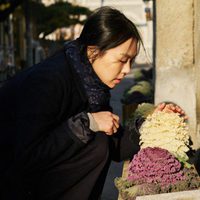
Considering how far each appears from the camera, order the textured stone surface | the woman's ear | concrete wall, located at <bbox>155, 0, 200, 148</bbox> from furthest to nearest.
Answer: concrete wall, located at <bbox>155, 0, 200, 148</bbox> < the textured stone surface < the woman's ear

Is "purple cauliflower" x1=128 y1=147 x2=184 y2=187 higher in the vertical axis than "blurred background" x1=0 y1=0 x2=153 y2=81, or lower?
higher

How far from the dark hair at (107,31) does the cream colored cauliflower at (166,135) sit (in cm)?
124

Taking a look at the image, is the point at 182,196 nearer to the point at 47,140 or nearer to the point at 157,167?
the point at 157,167

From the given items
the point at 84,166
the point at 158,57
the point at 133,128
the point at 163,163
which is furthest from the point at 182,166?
the point at 158,57

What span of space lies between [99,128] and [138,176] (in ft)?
4.66

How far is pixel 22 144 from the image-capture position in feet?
→ 8.14

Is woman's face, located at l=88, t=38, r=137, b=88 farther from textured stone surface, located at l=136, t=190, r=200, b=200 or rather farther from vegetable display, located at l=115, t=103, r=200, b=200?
vegetable display, located at l=115, t=103, r=200, b=200

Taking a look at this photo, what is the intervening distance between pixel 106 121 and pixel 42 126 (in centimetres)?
28

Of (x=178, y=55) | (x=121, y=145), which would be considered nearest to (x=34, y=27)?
(x=178, y=55)

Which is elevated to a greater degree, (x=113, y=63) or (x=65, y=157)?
(x=113, y=63)

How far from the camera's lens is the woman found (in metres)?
2.50

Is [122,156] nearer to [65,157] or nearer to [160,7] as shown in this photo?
[65,157]

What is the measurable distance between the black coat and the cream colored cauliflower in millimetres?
1250

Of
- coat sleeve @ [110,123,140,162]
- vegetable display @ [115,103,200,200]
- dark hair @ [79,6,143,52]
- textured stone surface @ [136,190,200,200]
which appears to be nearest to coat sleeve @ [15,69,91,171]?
dark hair @ [79,6,143,52]
